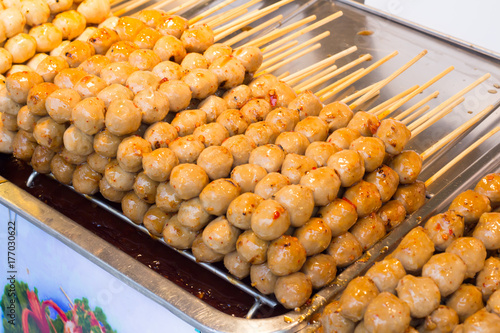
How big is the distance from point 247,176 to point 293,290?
1.51 ft

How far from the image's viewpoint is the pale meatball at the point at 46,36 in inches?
117

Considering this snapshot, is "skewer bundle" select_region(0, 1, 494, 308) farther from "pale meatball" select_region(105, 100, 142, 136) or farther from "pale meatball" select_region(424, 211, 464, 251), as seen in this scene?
"pale meatball" select_region(424, 211, 464, 251)

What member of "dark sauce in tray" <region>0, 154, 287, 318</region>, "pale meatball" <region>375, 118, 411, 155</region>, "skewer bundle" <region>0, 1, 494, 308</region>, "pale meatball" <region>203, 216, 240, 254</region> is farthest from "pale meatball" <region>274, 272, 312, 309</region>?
"pale meatball" <region>375, 118, 411, 155</region>

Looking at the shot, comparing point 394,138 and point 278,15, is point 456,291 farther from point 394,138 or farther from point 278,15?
point 278,15

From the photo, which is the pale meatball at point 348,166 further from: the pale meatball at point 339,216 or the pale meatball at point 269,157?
the pale meatball at point 269,157

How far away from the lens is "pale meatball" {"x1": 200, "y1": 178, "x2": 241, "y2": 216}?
1990 mm

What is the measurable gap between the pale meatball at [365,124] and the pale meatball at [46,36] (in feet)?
5.68

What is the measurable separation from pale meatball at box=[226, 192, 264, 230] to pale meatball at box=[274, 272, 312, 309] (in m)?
0.24

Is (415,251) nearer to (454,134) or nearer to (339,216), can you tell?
(339,216)

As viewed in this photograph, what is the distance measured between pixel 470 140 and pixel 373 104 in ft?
1.82

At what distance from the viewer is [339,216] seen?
2.03 m

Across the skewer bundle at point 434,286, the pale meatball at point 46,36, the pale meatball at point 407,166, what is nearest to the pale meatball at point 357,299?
the skewer bundle at point 434,286

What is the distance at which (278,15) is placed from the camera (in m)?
3.71

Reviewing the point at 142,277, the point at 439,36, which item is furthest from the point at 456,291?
the point at 439,36
